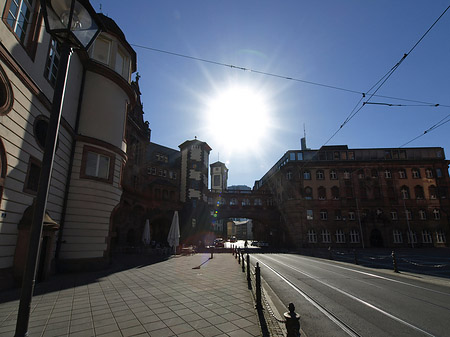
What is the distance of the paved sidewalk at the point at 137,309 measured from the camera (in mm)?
4746

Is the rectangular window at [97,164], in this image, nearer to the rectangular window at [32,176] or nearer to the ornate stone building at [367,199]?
the rectangular window at [32,176]

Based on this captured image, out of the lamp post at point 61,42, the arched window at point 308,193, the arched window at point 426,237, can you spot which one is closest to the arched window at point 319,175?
the arched window at point 308,193

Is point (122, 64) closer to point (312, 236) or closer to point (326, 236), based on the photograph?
point (312, 236)

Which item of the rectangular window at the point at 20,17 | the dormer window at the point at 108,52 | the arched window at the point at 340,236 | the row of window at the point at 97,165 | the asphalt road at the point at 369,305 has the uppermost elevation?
the dormer window at the point at 108,52

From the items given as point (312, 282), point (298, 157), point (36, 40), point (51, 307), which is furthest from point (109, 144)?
point (298, 157)

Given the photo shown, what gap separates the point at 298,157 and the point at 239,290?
38200 mm

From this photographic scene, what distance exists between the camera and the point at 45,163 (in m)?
3.42

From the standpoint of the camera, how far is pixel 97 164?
44.6 ft

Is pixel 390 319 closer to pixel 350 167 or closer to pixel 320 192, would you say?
pixel 320 192

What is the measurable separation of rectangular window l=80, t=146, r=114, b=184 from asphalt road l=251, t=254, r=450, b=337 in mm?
10548

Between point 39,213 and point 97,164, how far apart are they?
11.4 metres

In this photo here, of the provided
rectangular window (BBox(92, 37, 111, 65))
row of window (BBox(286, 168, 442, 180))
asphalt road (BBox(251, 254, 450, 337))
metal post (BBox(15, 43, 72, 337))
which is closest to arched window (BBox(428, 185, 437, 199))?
row of window (BBox(286, 168, 442, 180))

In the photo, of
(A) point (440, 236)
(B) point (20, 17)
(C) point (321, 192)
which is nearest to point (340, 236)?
(C) point (321, 192)

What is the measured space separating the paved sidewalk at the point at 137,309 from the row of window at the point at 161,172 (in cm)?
2584
